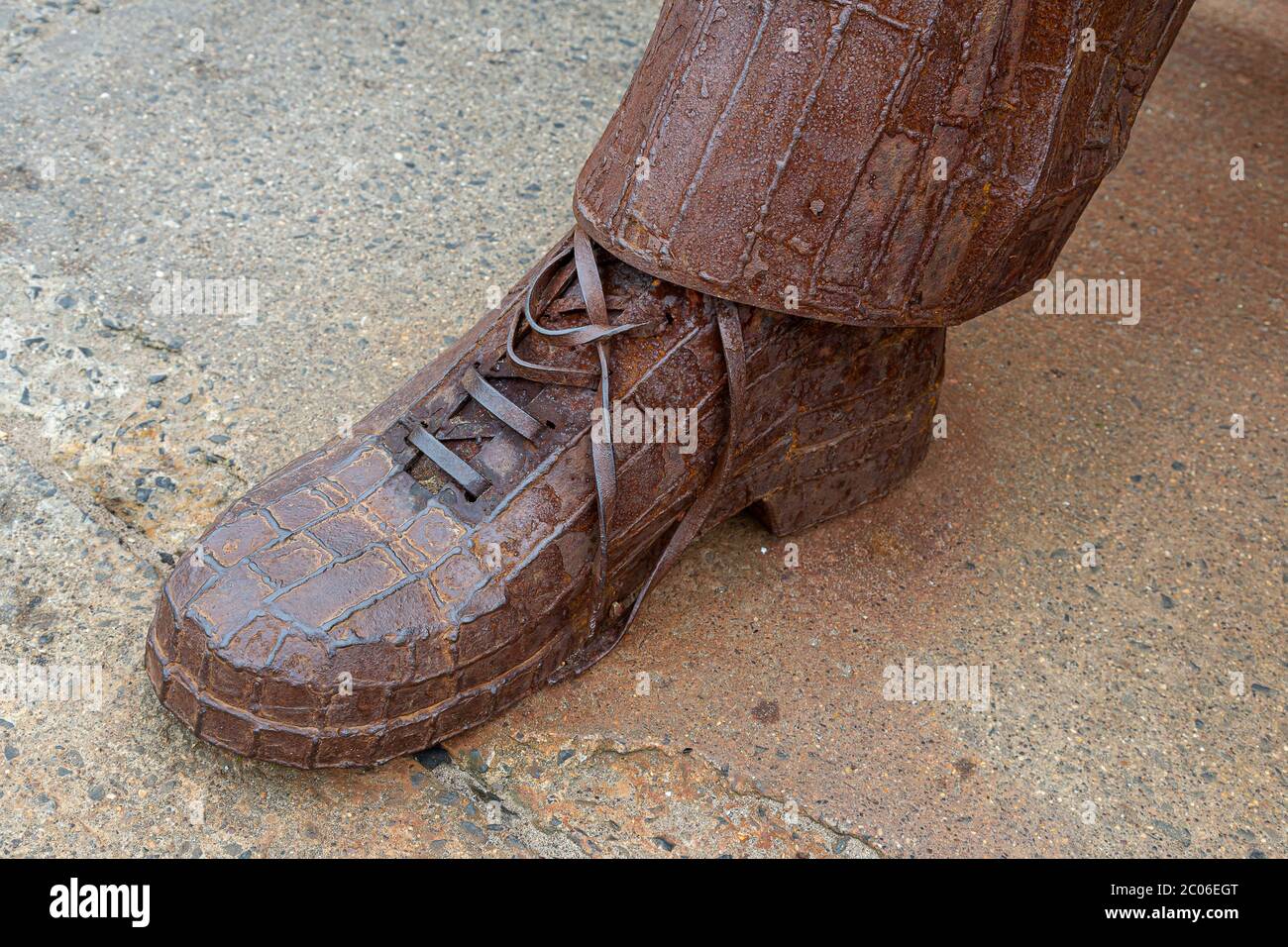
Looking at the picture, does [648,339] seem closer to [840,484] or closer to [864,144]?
[864,144]

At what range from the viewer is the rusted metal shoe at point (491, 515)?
1.37 m

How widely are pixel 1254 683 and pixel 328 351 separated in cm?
137

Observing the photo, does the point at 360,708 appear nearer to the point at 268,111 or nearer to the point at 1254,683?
the point at 1254,683

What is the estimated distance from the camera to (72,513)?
171cm

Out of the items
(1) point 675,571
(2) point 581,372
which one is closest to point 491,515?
(2) point 581,372

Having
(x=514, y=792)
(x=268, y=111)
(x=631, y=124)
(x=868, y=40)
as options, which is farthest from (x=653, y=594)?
(x=268, y=111)

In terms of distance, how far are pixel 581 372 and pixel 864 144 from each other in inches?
15.4

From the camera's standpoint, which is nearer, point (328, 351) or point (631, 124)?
point (631, 124)

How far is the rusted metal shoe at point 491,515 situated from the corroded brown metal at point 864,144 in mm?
85

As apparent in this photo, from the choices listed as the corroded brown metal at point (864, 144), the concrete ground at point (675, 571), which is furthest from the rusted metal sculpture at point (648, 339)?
the concrete ground at point (675, 571)

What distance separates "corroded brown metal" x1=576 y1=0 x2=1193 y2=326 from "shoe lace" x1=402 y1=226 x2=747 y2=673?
0.05 meters

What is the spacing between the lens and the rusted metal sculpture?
136 centimetres

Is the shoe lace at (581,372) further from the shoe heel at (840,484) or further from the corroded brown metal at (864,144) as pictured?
the shoe heel at (840,484)

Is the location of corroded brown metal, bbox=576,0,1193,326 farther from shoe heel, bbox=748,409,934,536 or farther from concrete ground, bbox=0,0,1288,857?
concrete ground, bbox=0,0,1288,857
